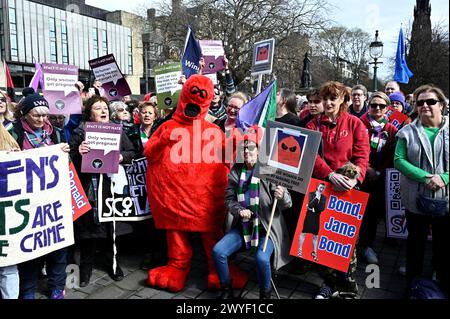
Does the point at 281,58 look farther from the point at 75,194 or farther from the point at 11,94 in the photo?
the point at 75,194

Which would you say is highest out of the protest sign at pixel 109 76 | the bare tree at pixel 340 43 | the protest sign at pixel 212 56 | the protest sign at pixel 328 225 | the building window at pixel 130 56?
the building window at pixel 130 56

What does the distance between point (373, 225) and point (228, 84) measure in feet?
9.93

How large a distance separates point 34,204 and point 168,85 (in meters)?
2.21

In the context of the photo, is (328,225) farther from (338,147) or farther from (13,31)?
(13,31)

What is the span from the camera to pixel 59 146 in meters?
3.11

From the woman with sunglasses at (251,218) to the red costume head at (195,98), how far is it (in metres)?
0.52

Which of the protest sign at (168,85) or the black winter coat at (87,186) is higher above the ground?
the protest sign at (168,85)

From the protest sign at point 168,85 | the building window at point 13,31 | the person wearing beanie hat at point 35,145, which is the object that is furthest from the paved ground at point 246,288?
the building window at point 13,31

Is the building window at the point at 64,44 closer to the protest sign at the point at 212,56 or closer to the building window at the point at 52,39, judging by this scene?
the building window at the point at 52,39

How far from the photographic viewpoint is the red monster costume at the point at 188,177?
3297mm

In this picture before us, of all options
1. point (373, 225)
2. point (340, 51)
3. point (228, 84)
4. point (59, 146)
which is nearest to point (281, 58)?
point (340, 51)

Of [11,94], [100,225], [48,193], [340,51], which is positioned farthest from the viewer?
[340,51]

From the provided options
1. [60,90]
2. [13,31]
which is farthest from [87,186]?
[13,31]

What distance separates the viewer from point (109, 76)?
17.0 feet
